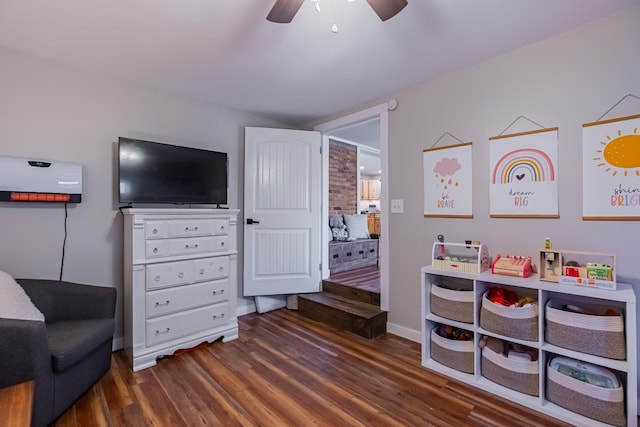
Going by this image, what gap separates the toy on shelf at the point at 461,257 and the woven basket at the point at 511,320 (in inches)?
9.7

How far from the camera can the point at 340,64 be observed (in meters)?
2.24

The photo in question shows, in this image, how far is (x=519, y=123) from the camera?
6.78 ft

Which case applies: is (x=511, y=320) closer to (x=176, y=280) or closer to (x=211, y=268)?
(x=211, y=268)

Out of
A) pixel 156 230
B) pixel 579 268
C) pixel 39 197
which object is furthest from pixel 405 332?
pixel 39 197

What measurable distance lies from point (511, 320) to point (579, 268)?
477 millimetres

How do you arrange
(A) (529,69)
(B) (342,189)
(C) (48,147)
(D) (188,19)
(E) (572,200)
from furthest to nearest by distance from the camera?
(B) (342,189) → (C) (48,147) → (A) (529,69) → (E) (572,200) → (D) (188,19)

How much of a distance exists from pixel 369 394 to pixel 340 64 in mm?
2306

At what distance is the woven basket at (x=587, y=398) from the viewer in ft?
4.89

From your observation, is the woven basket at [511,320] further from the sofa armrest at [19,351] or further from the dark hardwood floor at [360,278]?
the sofa armrest at [19,351]

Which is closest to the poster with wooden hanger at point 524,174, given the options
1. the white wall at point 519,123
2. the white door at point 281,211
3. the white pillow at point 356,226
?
the white wall at point 519,123

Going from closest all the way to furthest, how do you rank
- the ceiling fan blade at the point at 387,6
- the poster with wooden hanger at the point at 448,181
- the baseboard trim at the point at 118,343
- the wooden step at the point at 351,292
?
the ceiling fan blade at the point at 387,6, the poster with wooden hanger at the point at 448,181, the baseboard trim at the point at 118,343, the wooden step at the point at 351,292

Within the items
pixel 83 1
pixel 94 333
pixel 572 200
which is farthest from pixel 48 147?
pixel 572 200

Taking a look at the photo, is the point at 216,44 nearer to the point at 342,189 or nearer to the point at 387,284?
the point at 387,284

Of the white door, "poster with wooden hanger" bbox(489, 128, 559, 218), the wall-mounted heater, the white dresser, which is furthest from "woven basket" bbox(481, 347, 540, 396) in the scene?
the wall-mounted heater
